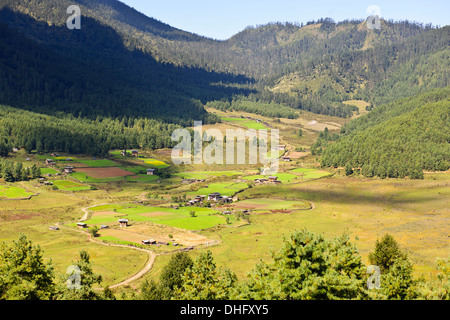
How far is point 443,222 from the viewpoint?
327 feet

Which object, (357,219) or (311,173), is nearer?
(357,219)

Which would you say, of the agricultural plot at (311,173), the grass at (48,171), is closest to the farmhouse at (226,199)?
the agricultural plot at (311,173)

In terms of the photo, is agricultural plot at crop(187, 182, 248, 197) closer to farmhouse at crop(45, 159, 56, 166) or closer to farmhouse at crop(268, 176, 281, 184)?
farmhouse at crop(268, 176, 281, 184)

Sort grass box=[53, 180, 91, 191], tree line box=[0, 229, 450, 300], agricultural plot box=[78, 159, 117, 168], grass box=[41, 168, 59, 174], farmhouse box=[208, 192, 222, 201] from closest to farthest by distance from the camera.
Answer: tree line box=[0, 229, 450, 300] → farmhouse box=[208, 192, 222, 201] → grass box=[53, 180, 91, 191] → grass box=[41, 168, 59, 174] → agricultural plot box=[78, 159, 117, 168]

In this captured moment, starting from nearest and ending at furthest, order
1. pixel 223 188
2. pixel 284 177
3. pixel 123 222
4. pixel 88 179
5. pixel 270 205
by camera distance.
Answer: pixel 123 222 → pixel 270 205 → pixel 223 188 → pixel 88 179 → pixel 284 177

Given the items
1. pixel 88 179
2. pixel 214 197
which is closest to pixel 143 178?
pixel 88 179

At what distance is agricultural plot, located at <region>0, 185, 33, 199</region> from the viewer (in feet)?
425

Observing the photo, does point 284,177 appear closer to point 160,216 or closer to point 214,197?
point 214,197

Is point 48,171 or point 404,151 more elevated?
point 404,151

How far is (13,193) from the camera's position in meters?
134

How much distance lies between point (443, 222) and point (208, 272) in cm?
7268

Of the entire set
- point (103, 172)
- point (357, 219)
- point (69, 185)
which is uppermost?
point (103, 172)

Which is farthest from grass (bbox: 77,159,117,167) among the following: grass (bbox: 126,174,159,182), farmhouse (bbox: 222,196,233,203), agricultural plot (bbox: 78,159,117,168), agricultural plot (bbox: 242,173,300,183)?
farmhouse (bbox: 222,196,233,203)

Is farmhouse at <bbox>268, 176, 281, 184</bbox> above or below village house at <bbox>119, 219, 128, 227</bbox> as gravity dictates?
above
